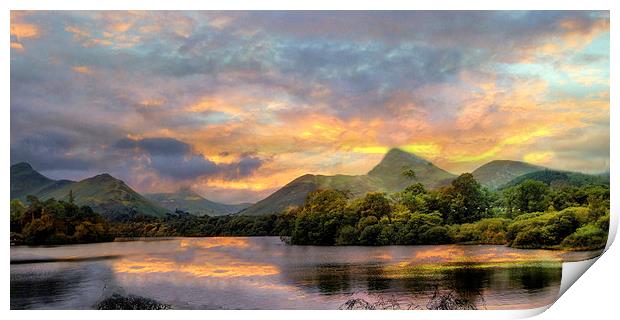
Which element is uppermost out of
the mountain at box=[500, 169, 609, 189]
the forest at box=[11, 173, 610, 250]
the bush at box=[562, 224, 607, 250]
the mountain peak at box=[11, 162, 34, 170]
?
the mountain peak at box=[11, 162, 34, 170]

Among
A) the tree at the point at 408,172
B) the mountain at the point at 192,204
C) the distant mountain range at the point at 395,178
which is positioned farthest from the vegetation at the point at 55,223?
the tree at the point at 408,172

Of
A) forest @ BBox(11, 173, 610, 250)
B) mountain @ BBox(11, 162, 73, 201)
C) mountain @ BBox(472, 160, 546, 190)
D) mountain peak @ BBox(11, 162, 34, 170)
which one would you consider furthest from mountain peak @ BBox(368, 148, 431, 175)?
mountain peak @ BBox(11, 162, 34, 170)

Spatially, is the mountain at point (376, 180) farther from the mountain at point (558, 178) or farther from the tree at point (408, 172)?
the mountain at point (558, 178)

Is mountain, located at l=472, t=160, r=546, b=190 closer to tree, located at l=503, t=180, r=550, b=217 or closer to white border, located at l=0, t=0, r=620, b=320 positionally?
tree, located at l=503, t=180, r=550, b=217
